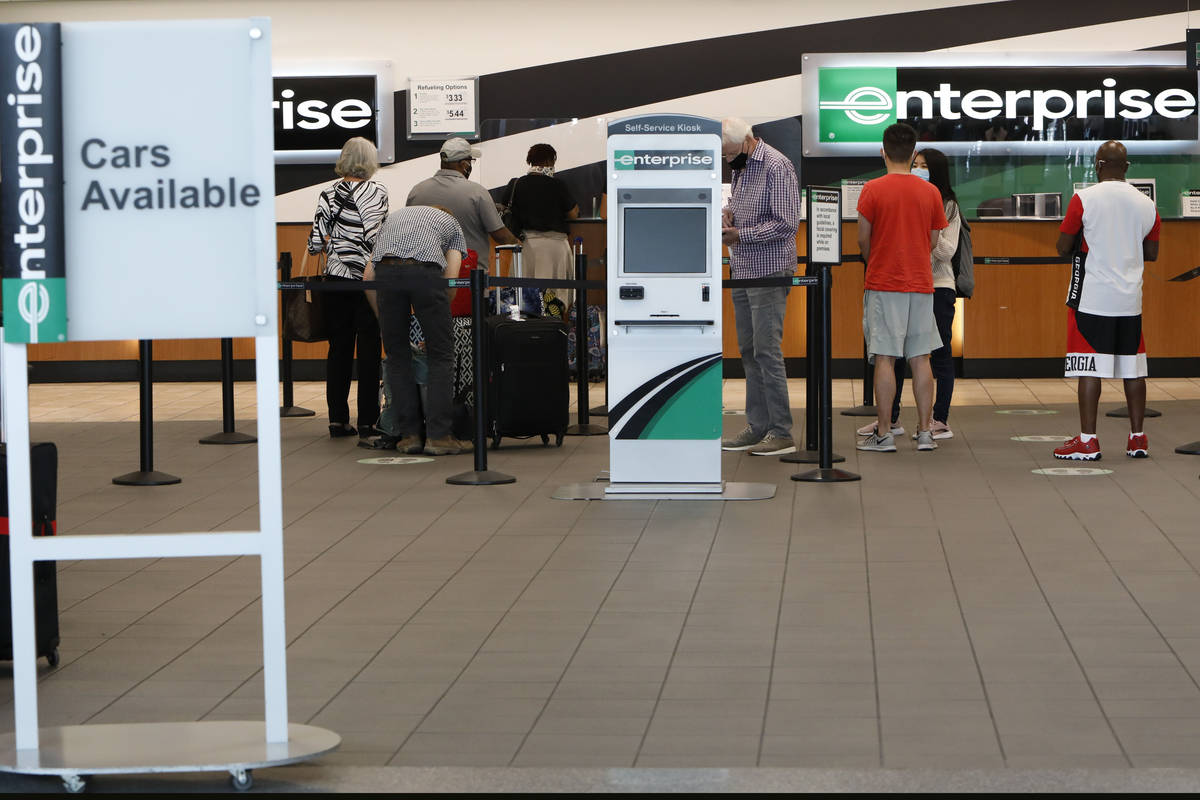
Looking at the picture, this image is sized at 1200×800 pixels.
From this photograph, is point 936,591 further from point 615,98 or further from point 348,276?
point 615,98

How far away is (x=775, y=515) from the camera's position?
5988 millimetres

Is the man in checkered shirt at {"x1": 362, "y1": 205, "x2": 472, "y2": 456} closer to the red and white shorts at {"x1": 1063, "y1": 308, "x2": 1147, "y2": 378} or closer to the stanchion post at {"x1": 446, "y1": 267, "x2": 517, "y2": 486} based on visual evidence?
the stanchion post at {"x1": 446, "y1": 267, "x2": 517, "y2": 486}

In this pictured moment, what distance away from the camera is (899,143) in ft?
24.5

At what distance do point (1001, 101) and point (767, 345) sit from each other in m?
5.80

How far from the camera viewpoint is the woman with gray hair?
27.5 feet

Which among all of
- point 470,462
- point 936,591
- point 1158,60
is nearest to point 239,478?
point 470,462

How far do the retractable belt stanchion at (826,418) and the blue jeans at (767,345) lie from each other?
494 mm

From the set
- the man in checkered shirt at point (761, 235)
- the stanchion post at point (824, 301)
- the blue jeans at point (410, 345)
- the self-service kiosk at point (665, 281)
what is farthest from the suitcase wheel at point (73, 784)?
the man in checkered shirt at point (761, 235)

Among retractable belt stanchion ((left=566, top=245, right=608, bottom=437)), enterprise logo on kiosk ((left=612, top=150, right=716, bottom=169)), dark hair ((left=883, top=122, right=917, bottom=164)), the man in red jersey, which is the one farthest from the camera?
retractable belt stanchion ((left=566, top=245, right=608, bottom=437))

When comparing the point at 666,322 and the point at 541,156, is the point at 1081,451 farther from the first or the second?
the point at 541,156

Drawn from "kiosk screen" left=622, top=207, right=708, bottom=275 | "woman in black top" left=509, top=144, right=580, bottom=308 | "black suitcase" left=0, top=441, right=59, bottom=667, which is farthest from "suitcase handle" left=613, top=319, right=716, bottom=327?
"woman in black top" left=509, top=144, right=580, bottom=308

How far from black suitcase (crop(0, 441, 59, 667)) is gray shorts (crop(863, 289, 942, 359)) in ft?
14.5

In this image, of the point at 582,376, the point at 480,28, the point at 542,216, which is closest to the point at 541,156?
the point at 542,216

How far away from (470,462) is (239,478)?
3.51ft
